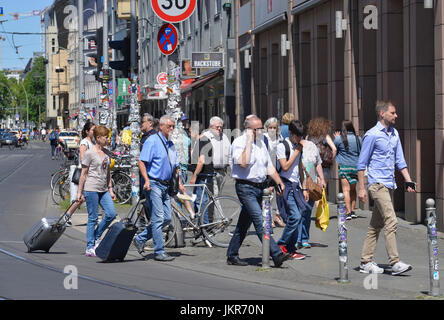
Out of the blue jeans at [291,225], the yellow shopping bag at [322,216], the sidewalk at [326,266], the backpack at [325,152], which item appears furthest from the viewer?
the backpack at [325,152]

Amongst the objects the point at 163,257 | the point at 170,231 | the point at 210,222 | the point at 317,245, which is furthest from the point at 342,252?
the point at 170,231

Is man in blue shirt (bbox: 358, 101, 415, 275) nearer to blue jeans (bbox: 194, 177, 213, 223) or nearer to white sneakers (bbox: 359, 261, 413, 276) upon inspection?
A: white sneakers (bbox: 359, 261, 413, 276)

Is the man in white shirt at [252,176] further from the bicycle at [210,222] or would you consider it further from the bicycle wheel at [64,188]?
the bicycle wheel at [64,188]

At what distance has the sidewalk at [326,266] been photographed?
9781 millimetres

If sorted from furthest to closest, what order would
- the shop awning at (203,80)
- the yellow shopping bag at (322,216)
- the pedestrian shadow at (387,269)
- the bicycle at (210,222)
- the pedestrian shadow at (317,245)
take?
the shop awning at (203,80) → the pedestrian shadow at (317,245) → the bicycle at (210,222) → the yellow shopping bag at (322,216) → the pedestrian shadow at (387,269)

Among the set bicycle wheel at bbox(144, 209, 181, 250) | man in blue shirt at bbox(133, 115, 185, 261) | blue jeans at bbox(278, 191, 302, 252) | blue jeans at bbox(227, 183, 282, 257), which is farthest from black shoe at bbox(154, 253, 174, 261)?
blue jeans at bbox(278, 191, 302, 252)

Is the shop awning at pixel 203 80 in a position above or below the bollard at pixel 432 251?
above

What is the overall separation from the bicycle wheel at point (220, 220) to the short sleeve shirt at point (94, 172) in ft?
4.98

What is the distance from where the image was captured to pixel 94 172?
1302cm


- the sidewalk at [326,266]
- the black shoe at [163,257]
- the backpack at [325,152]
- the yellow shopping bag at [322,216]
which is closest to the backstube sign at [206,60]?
the backpack at [325,152]

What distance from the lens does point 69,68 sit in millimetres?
122000

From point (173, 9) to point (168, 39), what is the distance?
730 millimetres
